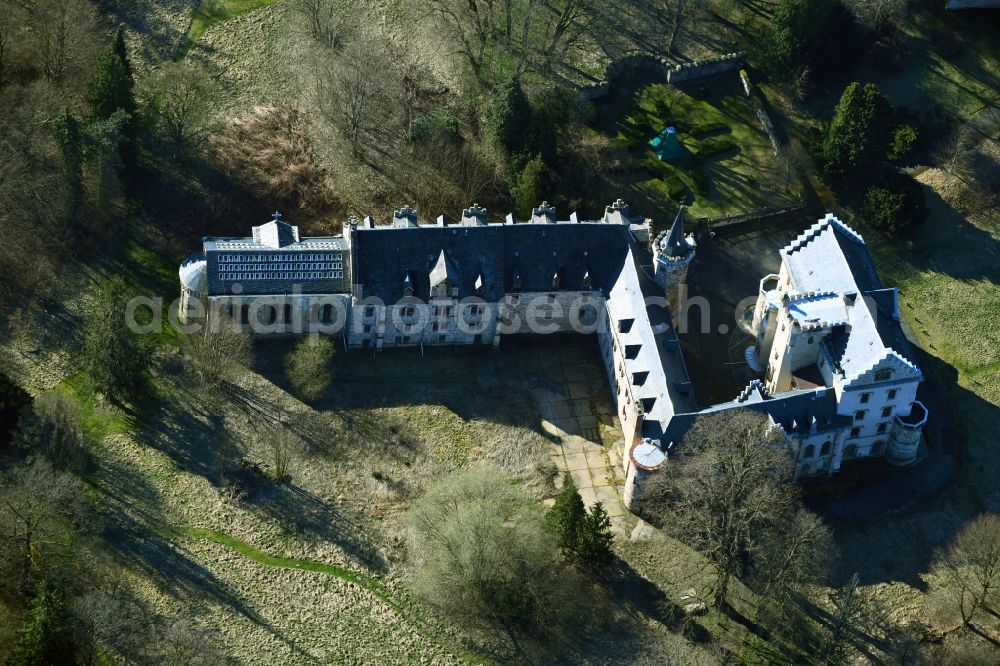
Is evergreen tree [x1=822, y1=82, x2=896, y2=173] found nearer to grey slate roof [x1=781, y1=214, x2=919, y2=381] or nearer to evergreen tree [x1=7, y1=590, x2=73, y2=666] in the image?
grey slate roof [x1=781, y1=214, x2=919, y2=381]

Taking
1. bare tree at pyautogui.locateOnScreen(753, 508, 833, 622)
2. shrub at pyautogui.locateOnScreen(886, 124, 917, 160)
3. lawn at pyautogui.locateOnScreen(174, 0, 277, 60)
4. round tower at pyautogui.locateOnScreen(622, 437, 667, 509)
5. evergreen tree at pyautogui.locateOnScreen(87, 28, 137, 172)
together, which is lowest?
bare tree at pyautogui.locateOnScreen(753, 508, 833, 622)

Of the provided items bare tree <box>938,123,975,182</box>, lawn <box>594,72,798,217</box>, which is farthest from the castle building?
bare tree <box>938,123,975,182</box>

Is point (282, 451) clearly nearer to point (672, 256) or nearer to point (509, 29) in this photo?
point (672, 256)

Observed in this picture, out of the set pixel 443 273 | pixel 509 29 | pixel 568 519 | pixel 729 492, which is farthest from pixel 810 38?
pixel 568 519

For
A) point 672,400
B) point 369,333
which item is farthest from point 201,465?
point 672,400

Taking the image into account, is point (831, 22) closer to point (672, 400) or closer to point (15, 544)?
point (672, 400)
